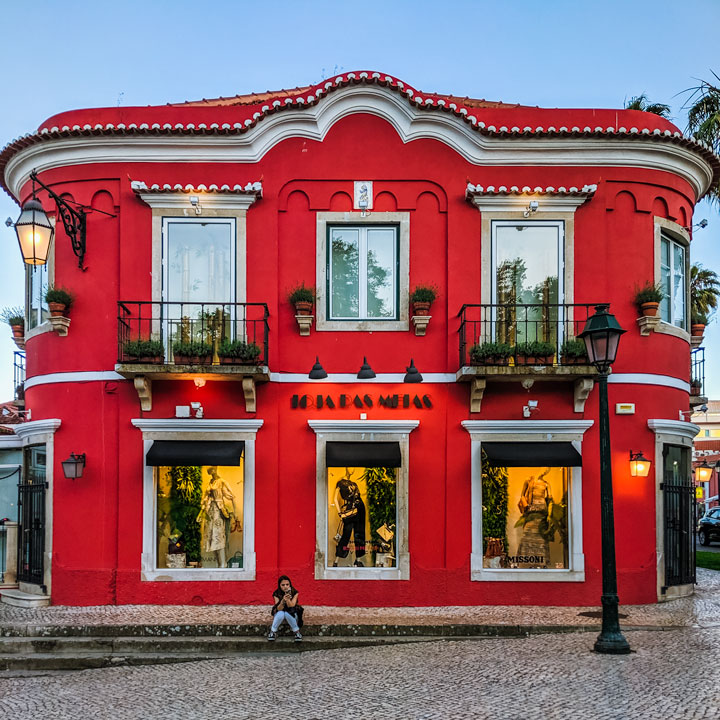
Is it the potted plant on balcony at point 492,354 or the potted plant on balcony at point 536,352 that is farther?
the potted plant on balcony at point 536,352

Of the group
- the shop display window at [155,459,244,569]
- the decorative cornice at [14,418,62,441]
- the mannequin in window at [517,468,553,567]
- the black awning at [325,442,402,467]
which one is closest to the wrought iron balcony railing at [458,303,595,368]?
the black awning at [325,442,402,467]

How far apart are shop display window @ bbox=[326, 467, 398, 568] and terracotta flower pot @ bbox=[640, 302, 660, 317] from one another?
4.71m

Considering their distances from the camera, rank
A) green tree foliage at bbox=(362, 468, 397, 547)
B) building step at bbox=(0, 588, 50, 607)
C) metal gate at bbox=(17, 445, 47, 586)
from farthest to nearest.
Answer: metal gate at bbox=(17, 445, 47, 586)
green tree foliage at bbox=(362, 468, 397, 547)
building step at bbox=(0, 588, 50, 607)

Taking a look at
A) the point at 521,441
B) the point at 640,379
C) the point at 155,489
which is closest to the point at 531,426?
the point at 521,441

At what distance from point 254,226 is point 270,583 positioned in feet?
18.4

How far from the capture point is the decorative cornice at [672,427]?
46.3 feet

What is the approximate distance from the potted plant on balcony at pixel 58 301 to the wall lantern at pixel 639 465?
9277 millimetres

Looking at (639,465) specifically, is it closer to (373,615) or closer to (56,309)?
(373,615)

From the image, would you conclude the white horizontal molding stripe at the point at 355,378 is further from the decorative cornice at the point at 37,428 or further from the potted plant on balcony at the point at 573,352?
the decorative cornice at the point at 37,428

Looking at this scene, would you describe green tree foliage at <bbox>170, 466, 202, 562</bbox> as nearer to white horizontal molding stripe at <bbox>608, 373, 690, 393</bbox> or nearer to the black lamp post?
the black lamp post

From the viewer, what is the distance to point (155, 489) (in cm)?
1385

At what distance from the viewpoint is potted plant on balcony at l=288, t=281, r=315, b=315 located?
13672 mm

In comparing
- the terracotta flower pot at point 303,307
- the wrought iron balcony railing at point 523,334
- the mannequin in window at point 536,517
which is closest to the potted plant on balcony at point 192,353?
the terracotta flower pot at point 303,307

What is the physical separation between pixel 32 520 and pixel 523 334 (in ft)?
28.0
